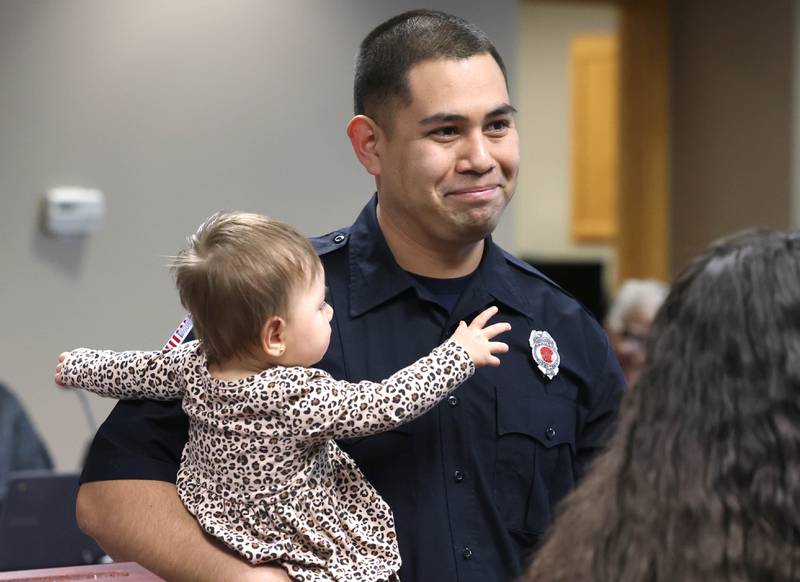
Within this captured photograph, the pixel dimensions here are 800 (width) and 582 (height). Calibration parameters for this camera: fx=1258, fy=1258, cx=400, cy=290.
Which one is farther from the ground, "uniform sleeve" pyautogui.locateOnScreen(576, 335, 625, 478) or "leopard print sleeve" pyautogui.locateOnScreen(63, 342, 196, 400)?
"leopard print sleeve" pyautogui.locateOnScreen(63, 342, 196, 400)

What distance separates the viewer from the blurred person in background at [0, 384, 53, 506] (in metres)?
3.26

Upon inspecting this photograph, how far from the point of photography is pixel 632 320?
4.46 metres

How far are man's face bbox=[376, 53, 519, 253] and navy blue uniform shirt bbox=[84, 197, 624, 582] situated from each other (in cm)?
12

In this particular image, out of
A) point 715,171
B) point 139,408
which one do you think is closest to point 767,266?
point 139,408

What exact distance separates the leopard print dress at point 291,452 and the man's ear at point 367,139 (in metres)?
0.44

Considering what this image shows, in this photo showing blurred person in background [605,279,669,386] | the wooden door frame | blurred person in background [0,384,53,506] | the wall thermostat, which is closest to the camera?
blurred person in background [0,384,53,506]

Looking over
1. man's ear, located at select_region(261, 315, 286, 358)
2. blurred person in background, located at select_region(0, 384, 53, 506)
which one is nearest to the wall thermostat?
blurred person in background, located at select_region(0, 384, 53, 506)

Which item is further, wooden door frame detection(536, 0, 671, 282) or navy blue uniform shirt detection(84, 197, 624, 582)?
wooden door frame detection(536, 0, 671, 282)

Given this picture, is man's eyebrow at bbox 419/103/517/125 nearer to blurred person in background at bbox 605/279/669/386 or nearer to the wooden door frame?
blurred person in background at bbox 605/279/669/386

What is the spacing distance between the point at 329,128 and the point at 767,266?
331 cm

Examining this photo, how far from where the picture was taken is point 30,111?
401cm

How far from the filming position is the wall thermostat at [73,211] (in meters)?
3.99

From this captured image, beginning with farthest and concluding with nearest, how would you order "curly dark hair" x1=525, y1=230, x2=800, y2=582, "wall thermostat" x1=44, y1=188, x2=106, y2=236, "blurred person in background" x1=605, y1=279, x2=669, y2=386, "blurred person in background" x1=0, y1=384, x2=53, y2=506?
"blurred person in background" x1=605, y1=279, x2=669, y2=386 → "wall thermostat" x1=44, y1=188, x2=106, y2=236 → "blurred person in background" x1=0, y1=384, x2=53, y2=506 → "curly dark hair" x1=525, y1=230, x2=800, y2=582

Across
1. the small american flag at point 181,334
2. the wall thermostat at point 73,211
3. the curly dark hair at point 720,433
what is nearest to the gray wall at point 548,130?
the wall thermostat at point 73,211
